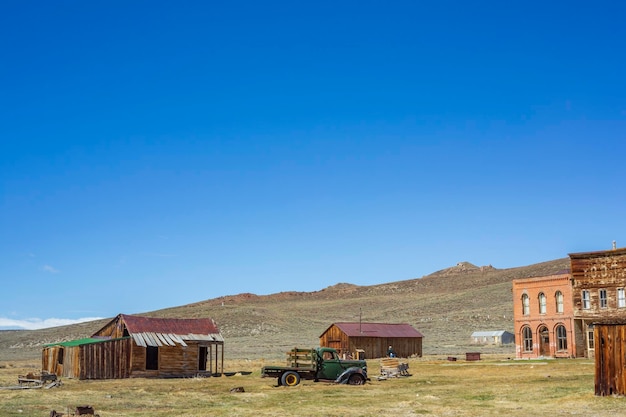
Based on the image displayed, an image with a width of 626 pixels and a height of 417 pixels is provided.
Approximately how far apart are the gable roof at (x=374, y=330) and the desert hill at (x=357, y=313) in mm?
4559

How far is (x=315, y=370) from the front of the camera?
3622 cm

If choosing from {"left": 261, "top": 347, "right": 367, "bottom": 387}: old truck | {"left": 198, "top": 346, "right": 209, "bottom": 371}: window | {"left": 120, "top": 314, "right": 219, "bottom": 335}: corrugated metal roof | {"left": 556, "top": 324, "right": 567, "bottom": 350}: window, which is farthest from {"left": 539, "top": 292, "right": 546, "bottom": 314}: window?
{"left": 261, "top": 347, "right": 367, "bottom": 387}: old truck

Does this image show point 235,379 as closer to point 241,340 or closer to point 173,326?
point 173,326

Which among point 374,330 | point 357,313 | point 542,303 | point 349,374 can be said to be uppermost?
point 357,313

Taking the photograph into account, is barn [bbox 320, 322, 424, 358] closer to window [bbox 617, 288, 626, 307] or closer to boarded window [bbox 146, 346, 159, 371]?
boarded window [bbox 146, 346, 159, 371]

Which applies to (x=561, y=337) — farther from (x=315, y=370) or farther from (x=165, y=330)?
(x=165, y=330)

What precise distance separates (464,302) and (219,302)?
236 feet

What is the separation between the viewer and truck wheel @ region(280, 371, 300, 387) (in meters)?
35.7

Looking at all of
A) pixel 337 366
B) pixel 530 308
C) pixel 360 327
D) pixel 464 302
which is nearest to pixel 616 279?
pixel 530 308

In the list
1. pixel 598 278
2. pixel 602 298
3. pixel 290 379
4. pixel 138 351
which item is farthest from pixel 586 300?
pixel 138 351

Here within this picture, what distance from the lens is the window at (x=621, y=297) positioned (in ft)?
163

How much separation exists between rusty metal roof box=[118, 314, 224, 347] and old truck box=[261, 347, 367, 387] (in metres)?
12.4

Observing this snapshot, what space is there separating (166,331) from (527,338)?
2985cm

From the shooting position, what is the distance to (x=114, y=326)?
49.0 m
